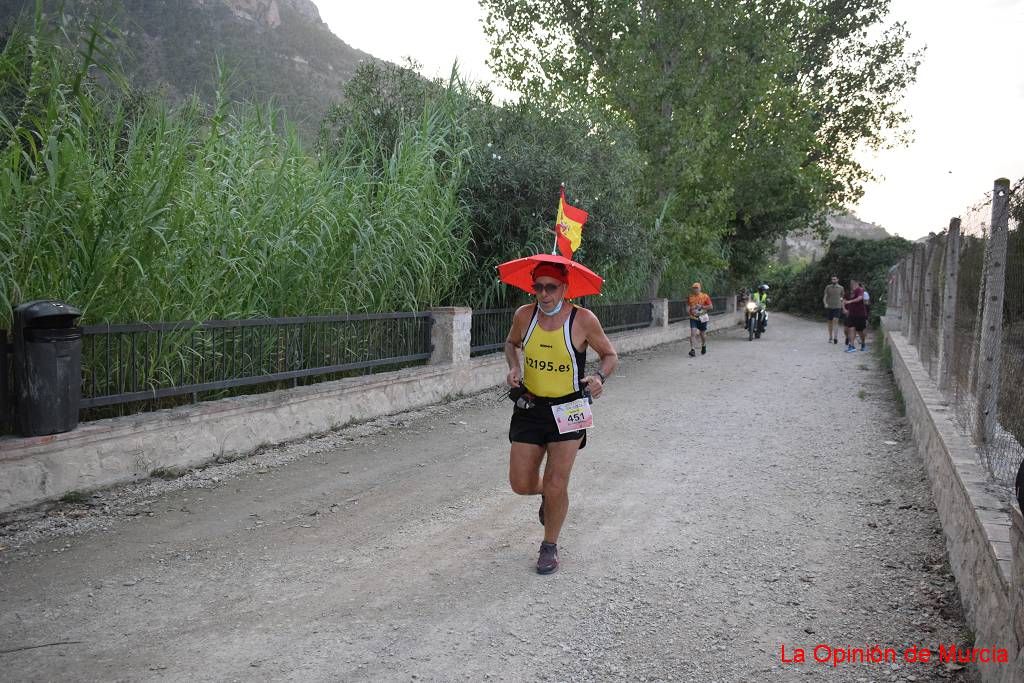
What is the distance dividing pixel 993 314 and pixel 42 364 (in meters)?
6.02

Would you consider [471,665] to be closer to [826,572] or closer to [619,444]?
[826,572]

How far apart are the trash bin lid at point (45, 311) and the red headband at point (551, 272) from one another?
3173 mm

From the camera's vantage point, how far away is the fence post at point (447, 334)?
10016 mm

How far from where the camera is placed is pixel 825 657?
10.8 ft

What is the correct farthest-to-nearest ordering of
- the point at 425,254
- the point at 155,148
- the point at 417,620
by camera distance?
the point at 425,254 < the point at 155,148 < the point at 417,620

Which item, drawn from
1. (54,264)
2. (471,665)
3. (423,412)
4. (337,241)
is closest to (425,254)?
(337,241)

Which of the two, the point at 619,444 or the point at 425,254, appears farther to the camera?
the point at 425,254

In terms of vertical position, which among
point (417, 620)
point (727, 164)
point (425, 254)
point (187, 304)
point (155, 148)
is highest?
point (727, 164)

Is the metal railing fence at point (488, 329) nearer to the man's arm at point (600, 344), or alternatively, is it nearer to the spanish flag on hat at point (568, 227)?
the spanish flag on hat at point (568, 227)

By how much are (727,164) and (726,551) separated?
18.7 metres

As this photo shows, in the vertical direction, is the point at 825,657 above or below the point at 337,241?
below

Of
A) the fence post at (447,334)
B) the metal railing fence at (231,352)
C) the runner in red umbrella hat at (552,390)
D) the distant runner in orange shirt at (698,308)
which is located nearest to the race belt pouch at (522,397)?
the runner in red umbrella hat at (552,390)

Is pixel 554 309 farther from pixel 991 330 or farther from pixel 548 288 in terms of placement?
pixel 991 330
